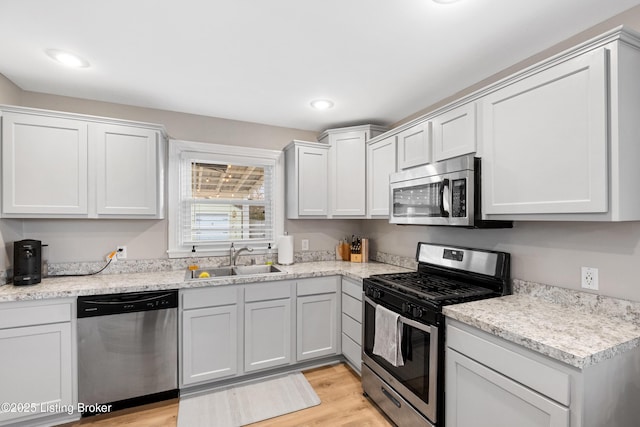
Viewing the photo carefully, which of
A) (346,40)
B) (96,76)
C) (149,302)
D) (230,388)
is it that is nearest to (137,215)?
(149,302)

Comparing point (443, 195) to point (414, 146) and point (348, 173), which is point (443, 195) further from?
point (348, 173)

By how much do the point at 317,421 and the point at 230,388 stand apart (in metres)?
0.84

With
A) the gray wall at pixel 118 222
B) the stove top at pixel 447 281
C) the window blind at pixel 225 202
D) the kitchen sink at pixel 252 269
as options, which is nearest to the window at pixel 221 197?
the window blind at pixel 225 202

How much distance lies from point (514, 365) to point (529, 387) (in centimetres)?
9

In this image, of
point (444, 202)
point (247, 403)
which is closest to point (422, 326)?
point (444, 202)

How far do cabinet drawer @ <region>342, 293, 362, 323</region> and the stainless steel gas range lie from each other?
0.57ft

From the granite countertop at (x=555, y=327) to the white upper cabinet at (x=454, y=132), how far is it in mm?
1001

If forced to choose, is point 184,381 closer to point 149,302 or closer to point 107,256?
point 149,302

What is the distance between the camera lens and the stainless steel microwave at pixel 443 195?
6.22 ft

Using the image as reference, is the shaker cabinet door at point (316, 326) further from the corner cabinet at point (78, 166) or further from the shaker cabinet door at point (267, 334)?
the corner cabinet at point (78, 166)

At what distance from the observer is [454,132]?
2.09 metres

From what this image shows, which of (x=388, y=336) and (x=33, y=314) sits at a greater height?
(x=33, y=314)

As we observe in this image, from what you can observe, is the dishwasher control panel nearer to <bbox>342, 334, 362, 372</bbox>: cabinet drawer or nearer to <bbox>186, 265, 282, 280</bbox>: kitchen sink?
<bbox>186, 265, 282, 280</bbox>: kitchen sink

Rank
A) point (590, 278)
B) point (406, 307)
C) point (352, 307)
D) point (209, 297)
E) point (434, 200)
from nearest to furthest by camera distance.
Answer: point (590, 278) < point (406, 307) < point (434, 200) < point (209, 297) < point (352, 307)
